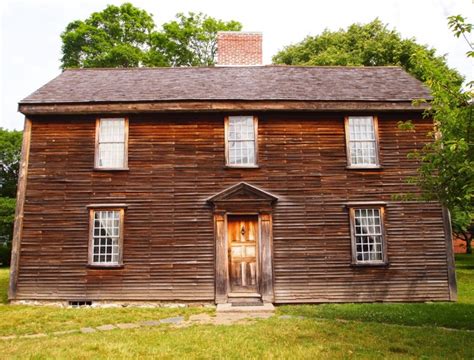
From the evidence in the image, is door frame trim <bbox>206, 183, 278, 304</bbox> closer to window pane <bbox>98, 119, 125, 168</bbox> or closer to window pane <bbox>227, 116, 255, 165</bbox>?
window pane <bbox>227, 116, 255, 165</bbox>

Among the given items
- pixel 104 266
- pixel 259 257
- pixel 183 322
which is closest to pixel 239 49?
pixel 259 257

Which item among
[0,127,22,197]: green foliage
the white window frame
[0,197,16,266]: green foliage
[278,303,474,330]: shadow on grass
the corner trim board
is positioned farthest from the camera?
[0,127,22,197]: green foliage

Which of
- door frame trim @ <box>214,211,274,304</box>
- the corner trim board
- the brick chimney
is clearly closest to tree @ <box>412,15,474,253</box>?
door frame trim @ <box>214,211,274,304</box>

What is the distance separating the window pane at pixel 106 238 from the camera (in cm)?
1233

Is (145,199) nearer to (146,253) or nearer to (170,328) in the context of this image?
(146,253)

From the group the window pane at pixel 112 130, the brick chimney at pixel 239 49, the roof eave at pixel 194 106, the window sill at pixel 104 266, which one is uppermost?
Result: the brick chimney at pixel 239 49

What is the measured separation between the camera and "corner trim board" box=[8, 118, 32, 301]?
1209cm

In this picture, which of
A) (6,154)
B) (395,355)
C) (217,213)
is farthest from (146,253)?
(6,154)

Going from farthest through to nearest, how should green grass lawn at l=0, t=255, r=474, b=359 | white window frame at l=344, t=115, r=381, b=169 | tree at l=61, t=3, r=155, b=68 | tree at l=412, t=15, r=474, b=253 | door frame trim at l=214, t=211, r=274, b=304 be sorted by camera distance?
tree at l=61, t=3, r=155, b=68 → white window frame at l=344, t=115, r=381, b=169 → door frame trim at l=214, t=211, r=274, b=304 → tree at l=412, t=15, r=474, b=253 → green grass lawn at l=0, t=255, r=474, b=359

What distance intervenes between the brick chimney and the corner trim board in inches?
306

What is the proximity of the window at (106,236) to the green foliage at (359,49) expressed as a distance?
19719 millimetres

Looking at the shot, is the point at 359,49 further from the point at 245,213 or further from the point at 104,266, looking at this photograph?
the point at 104,266

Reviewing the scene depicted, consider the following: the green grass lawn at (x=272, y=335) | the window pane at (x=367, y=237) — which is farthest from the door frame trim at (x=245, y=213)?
the window pane at (x=367, y=237)

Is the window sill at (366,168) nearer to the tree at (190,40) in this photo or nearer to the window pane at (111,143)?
the window pane at (111,143)
